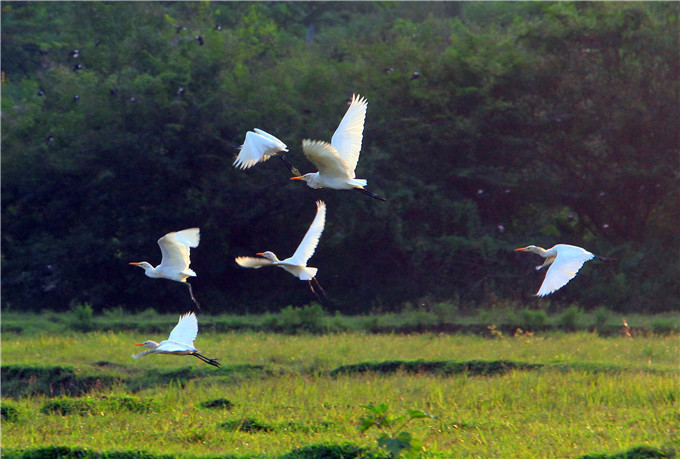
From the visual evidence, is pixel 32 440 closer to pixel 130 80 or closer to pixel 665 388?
pixel 665 388

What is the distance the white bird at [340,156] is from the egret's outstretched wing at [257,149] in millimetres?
281

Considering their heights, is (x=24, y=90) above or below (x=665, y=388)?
above

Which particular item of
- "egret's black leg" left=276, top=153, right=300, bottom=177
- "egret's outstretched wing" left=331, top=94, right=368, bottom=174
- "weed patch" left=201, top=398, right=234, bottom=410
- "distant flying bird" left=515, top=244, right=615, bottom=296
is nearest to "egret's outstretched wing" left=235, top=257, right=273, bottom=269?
"egret's black leg" left=276, top=153, right=300, bottom=177

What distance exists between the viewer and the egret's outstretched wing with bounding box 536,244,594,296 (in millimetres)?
5629

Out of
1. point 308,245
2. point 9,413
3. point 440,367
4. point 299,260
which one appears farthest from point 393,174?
point 9,413

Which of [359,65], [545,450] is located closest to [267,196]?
[359,65]

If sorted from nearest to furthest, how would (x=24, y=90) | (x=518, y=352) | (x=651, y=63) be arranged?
(x=518, y=352) < (x=651, y=63) < (x=24, y=90)

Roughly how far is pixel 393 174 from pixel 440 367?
875 cm

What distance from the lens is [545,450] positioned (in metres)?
6.11

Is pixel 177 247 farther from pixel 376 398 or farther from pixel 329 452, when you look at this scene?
pixel 376 398

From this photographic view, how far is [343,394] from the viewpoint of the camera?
8227mm

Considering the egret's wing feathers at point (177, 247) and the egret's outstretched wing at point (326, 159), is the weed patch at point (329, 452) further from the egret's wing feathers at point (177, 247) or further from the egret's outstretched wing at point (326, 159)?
Answer: the egret's outstretched wing at point (326, 159)

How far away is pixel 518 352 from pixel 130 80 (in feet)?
39.1

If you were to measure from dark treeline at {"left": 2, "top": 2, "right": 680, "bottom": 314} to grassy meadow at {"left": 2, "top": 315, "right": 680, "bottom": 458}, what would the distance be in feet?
17.4
